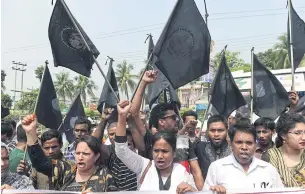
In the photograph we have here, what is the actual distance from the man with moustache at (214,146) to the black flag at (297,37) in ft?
10.7

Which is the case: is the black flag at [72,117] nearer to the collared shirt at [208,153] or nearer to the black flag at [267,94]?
the black flag at [267,94]

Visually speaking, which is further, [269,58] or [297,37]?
[269,58]

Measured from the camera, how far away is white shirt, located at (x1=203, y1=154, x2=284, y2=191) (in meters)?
3.22

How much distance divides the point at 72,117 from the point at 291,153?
450 cm

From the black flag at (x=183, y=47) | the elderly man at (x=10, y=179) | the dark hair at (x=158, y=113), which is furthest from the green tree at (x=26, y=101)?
the elderly man at (x=10, y=179)

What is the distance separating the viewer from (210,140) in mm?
4152

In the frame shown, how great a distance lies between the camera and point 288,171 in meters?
3.43

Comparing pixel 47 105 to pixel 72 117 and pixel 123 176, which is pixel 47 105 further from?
pixel 123 176

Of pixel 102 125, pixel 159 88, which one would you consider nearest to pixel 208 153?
pixel 102 125

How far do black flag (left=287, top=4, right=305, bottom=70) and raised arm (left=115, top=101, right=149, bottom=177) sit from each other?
4.42 m

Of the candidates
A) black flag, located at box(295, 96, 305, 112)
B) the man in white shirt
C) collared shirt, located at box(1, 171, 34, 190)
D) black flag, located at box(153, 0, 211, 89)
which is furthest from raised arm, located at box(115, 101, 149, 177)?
black flag, located at box(295, 96, 305, 112)

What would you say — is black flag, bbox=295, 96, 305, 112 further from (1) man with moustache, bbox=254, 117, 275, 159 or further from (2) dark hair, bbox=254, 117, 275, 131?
(1) man with moustache, bbox=254, 117, 275, 159

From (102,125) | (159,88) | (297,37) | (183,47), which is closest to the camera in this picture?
(102,125)

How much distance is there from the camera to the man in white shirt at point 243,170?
3225mm
